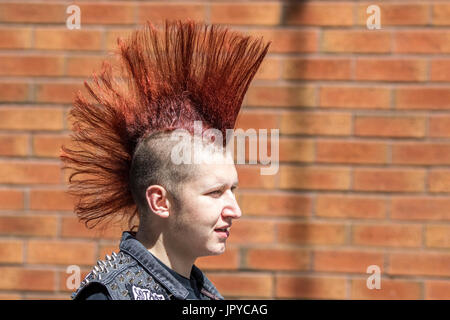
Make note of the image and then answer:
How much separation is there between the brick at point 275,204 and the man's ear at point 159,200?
4.17 feet

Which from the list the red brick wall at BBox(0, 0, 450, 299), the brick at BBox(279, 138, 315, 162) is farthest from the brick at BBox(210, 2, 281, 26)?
the brick at BBox(279, 138, 315, 162)

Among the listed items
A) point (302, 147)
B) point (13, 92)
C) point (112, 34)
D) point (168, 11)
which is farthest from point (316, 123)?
point (13, 92)

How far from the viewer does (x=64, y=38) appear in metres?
3.62

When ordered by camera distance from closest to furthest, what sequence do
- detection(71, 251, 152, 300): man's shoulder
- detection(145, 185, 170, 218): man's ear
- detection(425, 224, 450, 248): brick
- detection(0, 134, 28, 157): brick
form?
detection(71, 251, 152, 300): man's shoulder, detection(145, 185, 170, 218): man's ear, detection(425, 224, 450, 248): brick, detection(0, 134, 28, 157): brick

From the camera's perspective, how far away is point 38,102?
11.8ft

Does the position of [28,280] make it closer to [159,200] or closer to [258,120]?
[258,120]

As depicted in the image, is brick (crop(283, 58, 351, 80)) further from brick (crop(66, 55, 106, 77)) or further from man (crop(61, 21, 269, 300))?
man (crop(61, 21, 269, 300))

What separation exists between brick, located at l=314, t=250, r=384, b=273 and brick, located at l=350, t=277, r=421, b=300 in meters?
0.07

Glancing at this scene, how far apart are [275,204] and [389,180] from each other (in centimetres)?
56

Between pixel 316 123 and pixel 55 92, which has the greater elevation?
pixel 55 92

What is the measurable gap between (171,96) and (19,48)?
1525mm

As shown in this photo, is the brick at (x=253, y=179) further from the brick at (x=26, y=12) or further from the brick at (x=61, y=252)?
the brick at (x=26, y=12)

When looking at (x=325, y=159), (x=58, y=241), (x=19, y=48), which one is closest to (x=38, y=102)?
(x=19, y=48)

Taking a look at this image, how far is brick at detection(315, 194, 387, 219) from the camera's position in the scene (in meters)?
3.51
